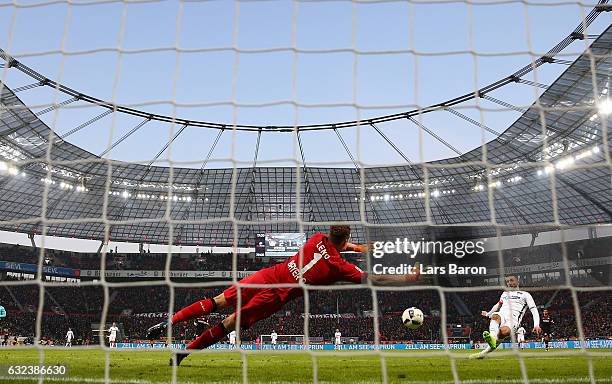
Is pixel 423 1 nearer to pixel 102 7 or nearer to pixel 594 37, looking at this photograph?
pixel 102 7

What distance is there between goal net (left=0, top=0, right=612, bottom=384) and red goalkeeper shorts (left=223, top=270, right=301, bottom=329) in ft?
0.11

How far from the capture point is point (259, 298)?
561cm

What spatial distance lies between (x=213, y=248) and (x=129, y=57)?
117 ft

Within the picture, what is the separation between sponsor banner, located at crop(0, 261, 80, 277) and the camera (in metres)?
33.4

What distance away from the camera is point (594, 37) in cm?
1559

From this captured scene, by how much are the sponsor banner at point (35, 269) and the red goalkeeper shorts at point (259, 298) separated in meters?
32.2

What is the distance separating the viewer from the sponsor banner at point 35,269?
33.4 metres

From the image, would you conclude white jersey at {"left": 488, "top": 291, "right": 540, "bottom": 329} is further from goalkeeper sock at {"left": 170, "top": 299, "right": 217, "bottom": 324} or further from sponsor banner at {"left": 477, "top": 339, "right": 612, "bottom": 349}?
sponsor banner at {"left": 477, "top": 339, "right": 612, "bottom": 349}

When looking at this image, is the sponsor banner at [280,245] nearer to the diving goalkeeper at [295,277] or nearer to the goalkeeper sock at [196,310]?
the goalkeeper sock at [196,310]

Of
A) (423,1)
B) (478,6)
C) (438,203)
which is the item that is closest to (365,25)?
(423,1)

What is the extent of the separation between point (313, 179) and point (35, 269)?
19.0 m

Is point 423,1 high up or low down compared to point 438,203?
down

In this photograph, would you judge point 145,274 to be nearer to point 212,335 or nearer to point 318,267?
point 212,335

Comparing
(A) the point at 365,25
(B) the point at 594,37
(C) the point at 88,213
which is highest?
(B) the point at 594,37
